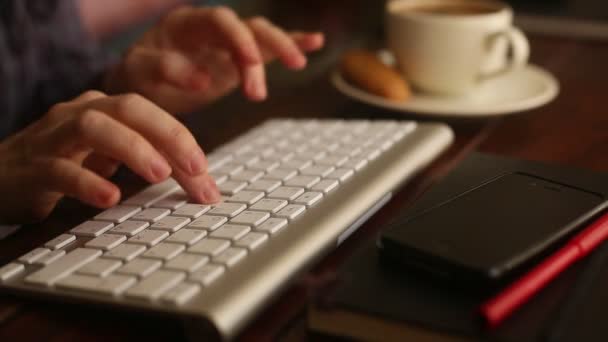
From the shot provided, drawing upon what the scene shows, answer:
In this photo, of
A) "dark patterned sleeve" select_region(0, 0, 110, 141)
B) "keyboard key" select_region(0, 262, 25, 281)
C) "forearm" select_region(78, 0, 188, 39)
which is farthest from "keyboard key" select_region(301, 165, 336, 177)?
"forearm" select_region(78, 0, 188, 39)

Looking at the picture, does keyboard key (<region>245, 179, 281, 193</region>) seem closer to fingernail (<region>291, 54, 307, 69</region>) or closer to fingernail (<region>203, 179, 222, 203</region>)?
fingernail (<region>203, 179, 222, 203</region>)

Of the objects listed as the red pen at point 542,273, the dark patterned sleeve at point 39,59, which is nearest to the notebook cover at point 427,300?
the red pen at point 542,273

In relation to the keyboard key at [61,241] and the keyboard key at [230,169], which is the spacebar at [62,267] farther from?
the keyboard key at [230,169]

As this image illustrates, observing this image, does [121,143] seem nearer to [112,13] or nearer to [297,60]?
[297,60]

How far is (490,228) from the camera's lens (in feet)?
1.18

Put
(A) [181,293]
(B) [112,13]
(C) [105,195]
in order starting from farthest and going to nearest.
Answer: (B) [112,13] → (C) [105,195] → (A) [181,293]

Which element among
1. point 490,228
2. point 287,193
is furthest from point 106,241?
point 490,228

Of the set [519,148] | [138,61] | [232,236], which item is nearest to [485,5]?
[519,148]

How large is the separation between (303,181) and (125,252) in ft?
0.47

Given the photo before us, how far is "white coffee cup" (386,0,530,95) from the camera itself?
68 cm

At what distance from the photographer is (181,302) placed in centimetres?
31

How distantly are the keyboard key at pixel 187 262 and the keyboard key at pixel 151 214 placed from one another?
7cm

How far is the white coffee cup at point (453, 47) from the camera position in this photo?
0.68 metres

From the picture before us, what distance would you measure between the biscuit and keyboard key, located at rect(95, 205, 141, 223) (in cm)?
34
